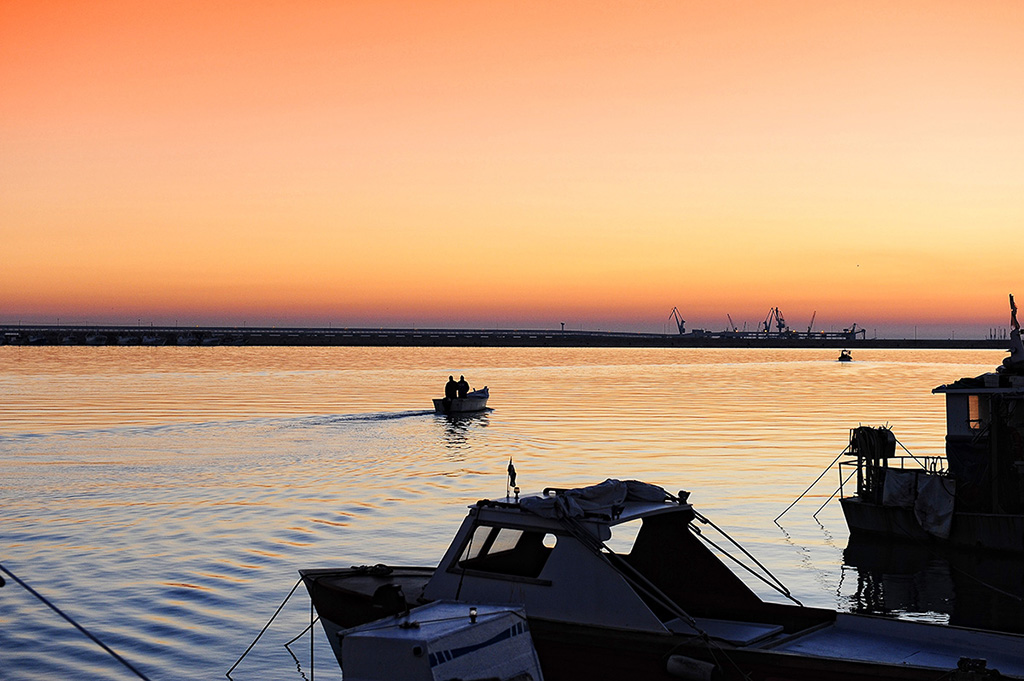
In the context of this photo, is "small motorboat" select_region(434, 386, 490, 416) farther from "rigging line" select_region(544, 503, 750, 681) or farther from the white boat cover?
"rigging line" select_region(544, 503, 750, 681)

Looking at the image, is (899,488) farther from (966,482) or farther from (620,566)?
(620,566)

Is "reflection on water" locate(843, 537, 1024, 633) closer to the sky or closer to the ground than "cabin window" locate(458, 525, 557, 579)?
closer to the ground

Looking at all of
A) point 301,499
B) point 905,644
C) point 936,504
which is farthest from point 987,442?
point 301,499

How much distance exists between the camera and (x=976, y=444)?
88.2ft

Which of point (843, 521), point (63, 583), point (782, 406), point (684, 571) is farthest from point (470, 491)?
point (782, 406)

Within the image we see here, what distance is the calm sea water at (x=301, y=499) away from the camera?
18297mm

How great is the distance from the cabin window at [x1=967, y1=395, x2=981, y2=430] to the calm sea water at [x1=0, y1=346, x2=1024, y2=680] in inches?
156

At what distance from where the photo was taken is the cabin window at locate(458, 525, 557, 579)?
567 inches

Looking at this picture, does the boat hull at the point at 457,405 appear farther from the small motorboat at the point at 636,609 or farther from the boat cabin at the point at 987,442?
the small motorboat at the point at 636,609

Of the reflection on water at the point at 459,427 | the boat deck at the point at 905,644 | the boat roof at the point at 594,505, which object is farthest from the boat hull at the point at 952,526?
the reflection on water at the point at 459,427

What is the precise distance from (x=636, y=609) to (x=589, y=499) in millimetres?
1810

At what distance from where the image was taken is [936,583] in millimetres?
23625

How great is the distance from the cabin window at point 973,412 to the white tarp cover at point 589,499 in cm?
1626

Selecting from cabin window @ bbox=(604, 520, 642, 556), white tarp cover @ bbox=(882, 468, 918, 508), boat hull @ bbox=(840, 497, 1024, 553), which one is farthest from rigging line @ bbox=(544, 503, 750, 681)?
white tarp cover @ bbox=(882, 468, 918, 508)
